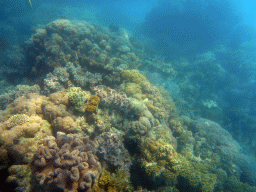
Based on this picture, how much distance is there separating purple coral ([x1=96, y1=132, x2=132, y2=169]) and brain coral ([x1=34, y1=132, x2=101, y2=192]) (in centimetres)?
89

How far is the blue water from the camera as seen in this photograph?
16461 mm

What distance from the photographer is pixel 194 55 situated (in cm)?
2625

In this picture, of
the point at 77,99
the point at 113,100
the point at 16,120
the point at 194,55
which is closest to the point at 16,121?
the point at 16,120

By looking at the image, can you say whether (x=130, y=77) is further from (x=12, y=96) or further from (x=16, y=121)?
(x=12, y=96)

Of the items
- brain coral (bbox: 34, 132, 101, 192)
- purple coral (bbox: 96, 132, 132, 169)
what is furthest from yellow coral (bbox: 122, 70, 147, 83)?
brain coral (bbox: 34, 132, 101, 192)

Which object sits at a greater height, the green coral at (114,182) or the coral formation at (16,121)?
the coral formation at (16,121)

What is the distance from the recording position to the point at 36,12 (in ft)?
96.8

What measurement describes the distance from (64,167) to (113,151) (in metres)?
1.82

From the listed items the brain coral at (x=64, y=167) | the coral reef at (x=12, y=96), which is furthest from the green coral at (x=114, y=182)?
the coral reef at (x=12, y=96)

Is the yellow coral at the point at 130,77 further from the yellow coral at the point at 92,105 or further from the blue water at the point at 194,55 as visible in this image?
the blue water at the point at 194,55

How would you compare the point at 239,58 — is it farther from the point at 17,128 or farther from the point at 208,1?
the point at 17,128

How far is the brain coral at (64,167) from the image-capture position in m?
3.26

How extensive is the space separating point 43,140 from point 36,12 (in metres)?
37.1

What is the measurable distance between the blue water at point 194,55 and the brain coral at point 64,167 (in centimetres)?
846
